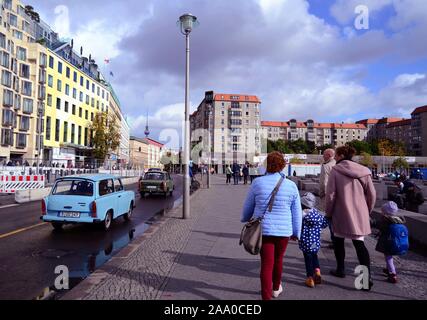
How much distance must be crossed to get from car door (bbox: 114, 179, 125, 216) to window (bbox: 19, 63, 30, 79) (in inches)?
1745

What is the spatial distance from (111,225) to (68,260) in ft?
12.4

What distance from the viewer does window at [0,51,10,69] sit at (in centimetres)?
4200

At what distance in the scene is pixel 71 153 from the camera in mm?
55875

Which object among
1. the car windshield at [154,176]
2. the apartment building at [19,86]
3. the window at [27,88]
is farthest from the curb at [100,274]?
the window at [27,88]

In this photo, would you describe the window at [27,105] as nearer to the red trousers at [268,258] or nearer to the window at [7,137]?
the window at [7,137]

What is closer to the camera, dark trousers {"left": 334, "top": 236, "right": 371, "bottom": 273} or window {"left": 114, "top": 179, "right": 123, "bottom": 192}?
dark trousers {"left": 334, "top": 236, "right": 371, "bottom": 273}

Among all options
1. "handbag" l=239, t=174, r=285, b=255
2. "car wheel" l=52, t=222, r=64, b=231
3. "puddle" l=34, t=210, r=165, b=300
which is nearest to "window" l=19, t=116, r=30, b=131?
"car wheel" l=52, t=222, r=64, b=231

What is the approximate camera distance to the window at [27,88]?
46.4m

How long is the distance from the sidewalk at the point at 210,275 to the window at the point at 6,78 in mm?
43740

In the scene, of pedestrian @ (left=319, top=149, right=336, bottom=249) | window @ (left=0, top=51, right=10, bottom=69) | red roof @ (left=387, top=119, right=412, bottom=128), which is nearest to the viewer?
pedestrian @ (left=319, top=149, right=336, bottom=249)

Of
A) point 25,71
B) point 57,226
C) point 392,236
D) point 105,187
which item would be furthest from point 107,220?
point 25,71

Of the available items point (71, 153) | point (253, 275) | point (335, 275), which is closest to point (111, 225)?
point (253, 275)

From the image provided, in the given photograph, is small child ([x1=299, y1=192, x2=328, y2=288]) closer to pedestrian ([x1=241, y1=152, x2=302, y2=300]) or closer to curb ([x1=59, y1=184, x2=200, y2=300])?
pedestrian ([x1=241, y1=152, x2=302, y2=300])

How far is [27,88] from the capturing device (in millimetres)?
46938
